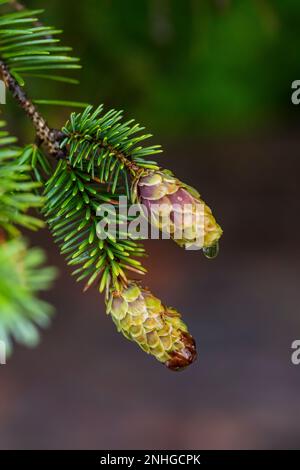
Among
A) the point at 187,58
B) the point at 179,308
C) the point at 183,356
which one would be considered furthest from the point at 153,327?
the point at 179,308

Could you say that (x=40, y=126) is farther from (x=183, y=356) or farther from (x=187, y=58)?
(x=187, y=58)

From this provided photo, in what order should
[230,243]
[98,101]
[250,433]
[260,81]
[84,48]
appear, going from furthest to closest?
1. [260,81]
2. [230,243]
3. [250,433]
4. [98,101]
5. [84,48]

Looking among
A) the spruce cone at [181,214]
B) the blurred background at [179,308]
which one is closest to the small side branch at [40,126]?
the spruce cone at [181,214]

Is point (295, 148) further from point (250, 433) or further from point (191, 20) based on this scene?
point (191, 20)

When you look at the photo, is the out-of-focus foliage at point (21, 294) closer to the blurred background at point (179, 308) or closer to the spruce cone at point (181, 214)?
the spruce cone at point (181, 214)

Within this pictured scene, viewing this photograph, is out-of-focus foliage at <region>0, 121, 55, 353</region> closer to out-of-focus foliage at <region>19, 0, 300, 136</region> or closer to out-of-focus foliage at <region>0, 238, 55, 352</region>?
out-of-focus foliage at <region>0, 238, 55, 352</region>

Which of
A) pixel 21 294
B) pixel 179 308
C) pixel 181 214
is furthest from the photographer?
pixel 179 308

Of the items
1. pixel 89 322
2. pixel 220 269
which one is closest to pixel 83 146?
pixel 89 322
